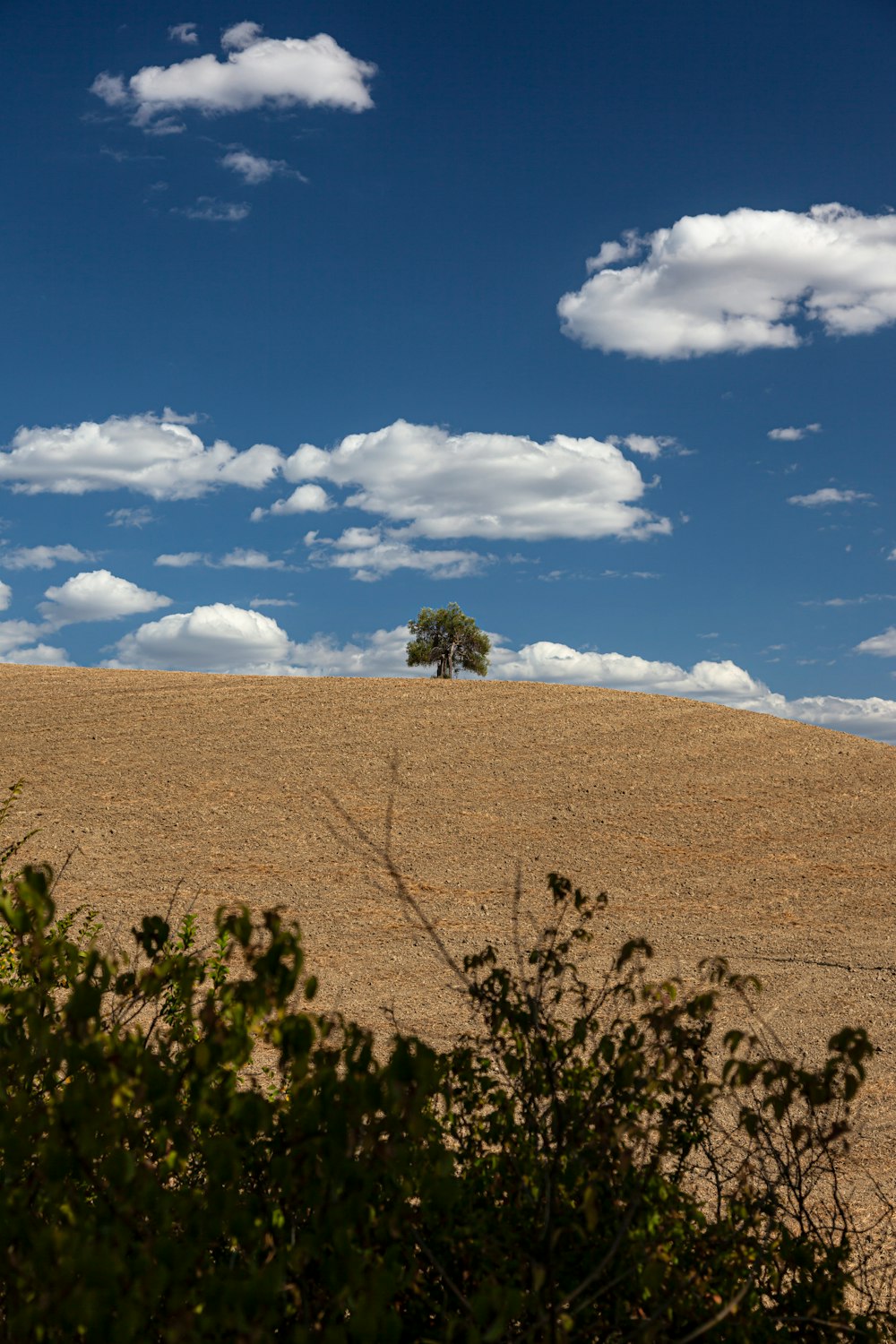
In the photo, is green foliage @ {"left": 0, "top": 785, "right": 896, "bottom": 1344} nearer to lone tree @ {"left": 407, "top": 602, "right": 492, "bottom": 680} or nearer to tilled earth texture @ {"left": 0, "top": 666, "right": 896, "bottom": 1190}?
tilled earth texture @ {"left": 0, "top": 666, "right": 896, "bottom": 1190}

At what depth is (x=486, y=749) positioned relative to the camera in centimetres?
1834

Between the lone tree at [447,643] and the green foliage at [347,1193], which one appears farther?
the lone tree at [447,643]

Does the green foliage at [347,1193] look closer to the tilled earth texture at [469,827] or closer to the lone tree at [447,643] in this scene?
the tilled earth texture at [469,827]

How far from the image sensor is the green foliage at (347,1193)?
204 cm

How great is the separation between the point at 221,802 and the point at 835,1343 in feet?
44.1

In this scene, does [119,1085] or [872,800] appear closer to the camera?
[119,1085]

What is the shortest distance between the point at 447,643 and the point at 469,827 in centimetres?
3278

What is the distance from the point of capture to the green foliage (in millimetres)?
2043

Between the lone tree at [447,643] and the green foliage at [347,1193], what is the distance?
4345 cm

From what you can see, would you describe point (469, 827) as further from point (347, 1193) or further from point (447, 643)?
point (447, 643)

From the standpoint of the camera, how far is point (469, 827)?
1493cm

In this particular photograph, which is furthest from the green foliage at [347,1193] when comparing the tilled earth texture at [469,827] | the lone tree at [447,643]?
the lone tree at [447,643]

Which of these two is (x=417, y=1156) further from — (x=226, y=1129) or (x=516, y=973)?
(x=516, y=973)

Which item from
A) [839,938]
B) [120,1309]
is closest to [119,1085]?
[120,1309]
